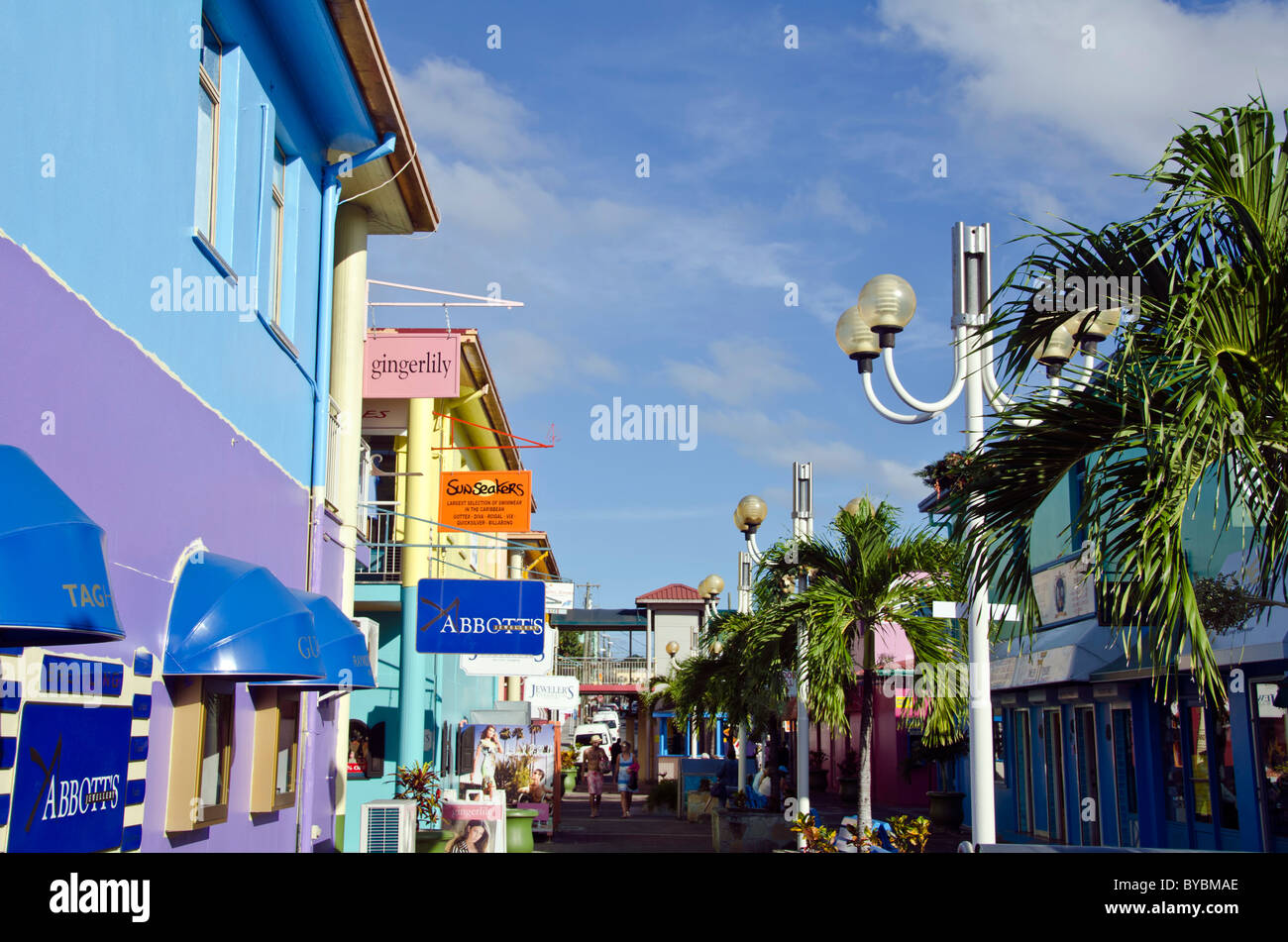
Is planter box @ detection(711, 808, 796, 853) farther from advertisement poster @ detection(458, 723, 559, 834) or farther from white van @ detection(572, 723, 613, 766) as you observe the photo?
white van @ detection(572, 723, 613, 766)

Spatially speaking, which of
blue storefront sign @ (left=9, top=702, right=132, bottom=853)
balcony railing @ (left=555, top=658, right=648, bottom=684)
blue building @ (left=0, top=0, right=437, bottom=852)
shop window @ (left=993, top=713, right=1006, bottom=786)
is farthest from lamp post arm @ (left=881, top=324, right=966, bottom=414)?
balcony railing @ (left=555, top=658, right=648, bottom=684)

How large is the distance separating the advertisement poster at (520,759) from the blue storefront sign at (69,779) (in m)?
15.0

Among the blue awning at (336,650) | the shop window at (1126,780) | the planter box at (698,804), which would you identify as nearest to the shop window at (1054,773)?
the shop window at (1126,780)

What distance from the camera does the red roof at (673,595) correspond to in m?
59.8

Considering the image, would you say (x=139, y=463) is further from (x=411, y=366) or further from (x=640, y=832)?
(x=640, y=832)

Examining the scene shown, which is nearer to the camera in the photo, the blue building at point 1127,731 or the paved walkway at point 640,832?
the blue building at point 1127,731

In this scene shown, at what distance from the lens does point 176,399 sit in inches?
280

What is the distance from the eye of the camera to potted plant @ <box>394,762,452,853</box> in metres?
14.3

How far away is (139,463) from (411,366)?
34.0 ft

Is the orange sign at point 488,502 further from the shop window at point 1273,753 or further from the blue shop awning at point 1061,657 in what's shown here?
the shop window at point 1273,753
